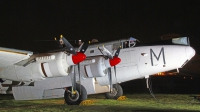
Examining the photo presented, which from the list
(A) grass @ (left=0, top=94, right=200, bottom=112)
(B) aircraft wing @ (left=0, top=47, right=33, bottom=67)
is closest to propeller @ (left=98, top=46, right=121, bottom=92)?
(A) grass @ (left=0, top=94, right=200, bottom=112)

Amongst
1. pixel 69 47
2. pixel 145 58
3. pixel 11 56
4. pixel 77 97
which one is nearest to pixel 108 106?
pixel 77 97

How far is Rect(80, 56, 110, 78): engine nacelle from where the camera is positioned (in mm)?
13719

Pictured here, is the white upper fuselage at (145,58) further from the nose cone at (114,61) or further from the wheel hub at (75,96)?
the wheel hub at (75,96)

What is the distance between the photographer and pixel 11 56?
13305 millimetres

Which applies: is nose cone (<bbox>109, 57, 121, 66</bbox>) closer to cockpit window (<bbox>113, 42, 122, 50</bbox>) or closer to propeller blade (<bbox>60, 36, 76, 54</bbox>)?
cockpit window (<bbox>113, 42, 122, 50</bbox>)

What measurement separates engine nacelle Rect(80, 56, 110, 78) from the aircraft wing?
272 cm

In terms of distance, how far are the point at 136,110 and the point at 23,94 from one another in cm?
606

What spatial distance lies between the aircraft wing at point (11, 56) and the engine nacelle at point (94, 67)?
2.72 metres

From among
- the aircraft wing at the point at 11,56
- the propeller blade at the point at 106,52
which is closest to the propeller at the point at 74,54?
the propeller blade at the point at 106,52

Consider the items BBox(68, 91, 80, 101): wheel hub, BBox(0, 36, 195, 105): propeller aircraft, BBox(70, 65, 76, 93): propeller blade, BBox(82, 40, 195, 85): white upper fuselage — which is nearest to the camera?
BBox(0, 36, 195, 105): propeller aircraft

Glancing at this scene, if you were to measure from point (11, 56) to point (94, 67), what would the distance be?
12.8ft

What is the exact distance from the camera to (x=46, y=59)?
13.2 m

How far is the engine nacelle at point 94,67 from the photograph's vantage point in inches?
540

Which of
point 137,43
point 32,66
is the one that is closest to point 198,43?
point 137,43
